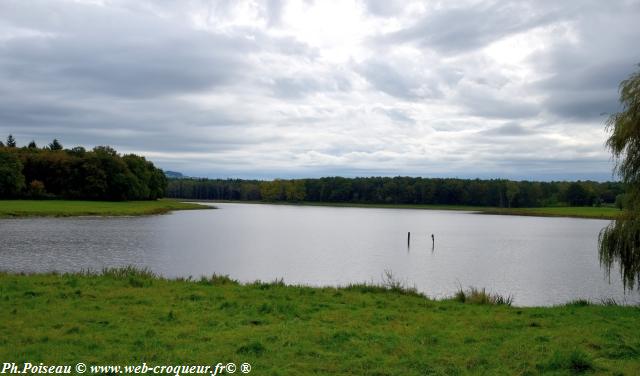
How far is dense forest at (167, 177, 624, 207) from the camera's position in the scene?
14112cm

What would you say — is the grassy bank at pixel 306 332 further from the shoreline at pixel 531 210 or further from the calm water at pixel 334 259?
the shoreline at pixel 531 210

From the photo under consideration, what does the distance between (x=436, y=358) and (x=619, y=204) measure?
11.8m

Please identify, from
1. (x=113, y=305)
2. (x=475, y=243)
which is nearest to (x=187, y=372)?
(x=113, y=305)

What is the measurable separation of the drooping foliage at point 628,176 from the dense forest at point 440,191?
122908mm

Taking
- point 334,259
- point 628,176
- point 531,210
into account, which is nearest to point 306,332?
point 628,176

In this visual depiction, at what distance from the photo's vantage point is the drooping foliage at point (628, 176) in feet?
48.9

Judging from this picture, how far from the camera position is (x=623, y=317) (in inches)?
464

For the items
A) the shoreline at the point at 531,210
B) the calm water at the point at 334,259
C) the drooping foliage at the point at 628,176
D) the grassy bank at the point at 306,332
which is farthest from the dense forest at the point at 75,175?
the drooping foliage at the point at 628,176

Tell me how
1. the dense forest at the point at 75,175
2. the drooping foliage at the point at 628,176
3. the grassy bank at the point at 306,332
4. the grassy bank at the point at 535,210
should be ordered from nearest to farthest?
the grassy bank at the point at 306,332
the drooping foliage at the point at 628,176
the dense forest at the point at 75,175
the grassy bank at the point at 535,210

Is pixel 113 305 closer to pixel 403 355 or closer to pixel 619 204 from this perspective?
pixel 403 355

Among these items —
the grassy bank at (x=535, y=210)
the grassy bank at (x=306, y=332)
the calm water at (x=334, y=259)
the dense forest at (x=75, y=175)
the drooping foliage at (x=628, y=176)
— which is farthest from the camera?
the grassy bank at (x=535, y=210)

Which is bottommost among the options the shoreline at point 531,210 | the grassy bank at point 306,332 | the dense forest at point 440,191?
the shoreline at point 531,210

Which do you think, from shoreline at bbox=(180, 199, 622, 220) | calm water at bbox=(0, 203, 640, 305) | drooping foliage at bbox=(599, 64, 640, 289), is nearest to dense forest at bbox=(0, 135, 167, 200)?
calm water at bbox=(0, 203, 640, 305)

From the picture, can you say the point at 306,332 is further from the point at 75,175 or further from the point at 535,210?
the point at 535,210
